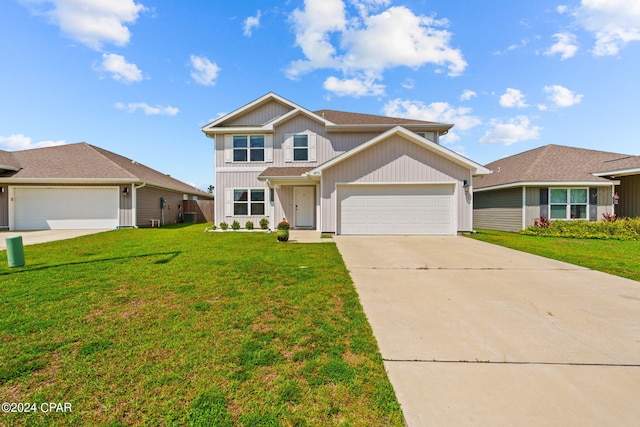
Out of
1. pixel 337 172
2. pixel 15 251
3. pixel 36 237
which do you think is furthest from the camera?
pixel 337 172

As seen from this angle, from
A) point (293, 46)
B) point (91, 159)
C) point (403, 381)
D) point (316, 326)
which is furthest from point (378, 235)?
point (91, 159)

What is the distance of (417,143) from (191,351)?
1170 cm

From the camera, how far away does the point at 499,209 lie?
16.0 metres

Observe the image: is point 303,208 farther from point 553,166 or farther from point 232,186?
point 553,166

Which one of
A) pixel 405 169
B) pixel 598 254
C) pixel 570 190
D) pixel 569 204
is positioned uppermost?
pixel 405 169

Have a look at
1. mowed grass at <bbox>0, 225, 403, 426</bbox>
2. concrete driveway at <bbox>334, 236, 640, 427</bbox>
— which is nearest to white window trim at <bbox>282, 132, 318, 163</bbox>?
concrete driveway at <bbox>334, 236, 640, 427</bbox>

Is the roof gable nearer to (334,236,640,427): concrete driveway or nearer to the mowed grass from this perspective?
(334,236,640,427): concrete driveway

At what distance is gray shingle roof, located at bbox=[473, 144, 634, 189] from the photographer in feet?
45.9

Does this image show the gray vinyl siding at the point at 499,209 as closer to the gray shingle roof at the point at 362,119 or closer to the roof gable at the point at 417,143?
the roof gable at the point at 417,143

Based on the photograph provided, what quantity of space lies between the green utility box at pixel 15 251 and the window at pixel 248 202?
8969 mm

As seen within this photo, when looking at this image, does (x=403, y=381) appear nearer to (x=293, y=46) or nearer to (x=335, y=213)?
(x=335, y=213)

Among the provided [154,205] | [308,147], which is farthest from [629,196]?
[154,205]

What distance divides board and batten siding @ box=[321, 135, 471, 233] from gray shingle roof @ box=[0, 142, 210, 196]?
475 inches

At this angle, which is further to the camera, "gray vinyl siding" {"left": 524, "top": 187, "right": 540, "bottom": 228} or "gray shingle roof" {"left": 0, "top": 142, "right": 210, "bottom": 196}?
"gray shingle roof" {"left": 0, "top": 142, "right": 210, "bottom": 196}
